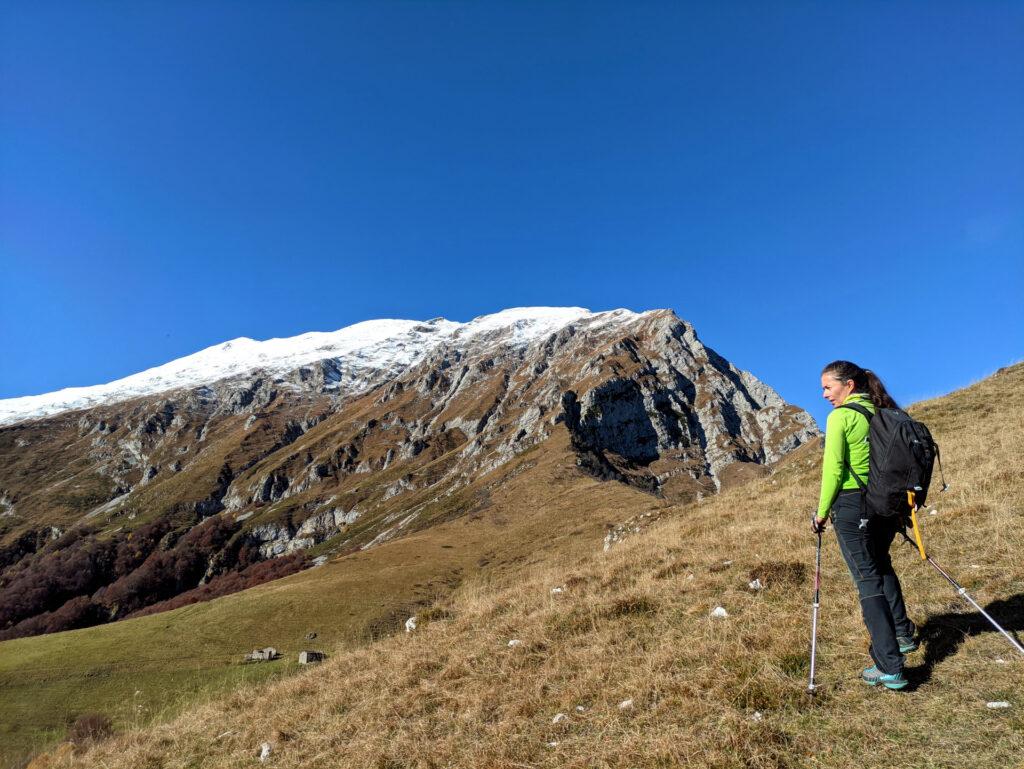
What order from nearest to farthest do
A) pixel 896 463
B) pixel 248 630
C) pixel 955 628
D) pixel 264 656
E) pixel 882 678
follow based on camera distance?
pixel 882 678, pixel 896 463, pixel 955 628, pixel 264 656, pixel 248 630

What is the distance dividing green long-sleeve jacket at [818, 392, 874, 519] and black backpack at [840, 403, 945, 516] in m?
0.12

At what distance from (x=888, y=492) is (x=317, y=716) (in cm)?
1022

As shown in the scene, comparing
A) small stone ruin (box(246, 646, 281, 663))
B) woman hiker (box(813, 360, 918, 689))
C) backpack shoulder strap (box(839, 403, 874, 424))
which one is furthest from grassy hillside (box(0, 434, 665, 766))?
backpack shoulder strap (box(839, 403, 874, 424))

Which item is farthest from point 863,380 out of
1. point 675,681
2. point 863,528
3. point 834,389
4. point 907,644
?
point 675,681

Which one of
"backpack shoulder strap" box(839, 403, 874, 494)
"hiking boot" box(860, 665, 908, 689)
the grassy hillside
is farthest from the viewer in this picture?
the grassy hillside

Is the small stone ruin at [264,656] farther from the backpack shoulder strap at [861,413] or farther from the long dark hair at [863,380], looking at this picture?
the long dark hair at [863,380]

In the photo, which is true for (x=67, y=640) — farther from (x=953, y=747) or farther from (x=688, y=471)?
(x=688, y=471)

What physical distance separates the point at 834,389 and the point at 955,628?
3936 mm

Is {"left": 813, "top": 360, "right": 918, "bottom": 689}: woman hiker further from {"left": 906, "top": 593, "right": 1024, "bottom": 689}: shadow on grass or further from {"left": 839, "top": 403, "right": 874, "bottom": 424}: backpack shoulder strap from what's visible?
{"left": 906, "top": 593, "right": 1024, "bottom": 689}: shadow on grass

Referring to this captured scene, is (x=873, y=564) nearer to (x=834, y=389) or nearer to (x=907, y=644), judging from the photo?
(x=907, y=644)

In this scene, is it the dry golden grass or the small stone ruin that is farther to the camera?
the small stone ruin

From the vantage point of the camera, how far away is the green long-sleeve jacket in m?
7.11

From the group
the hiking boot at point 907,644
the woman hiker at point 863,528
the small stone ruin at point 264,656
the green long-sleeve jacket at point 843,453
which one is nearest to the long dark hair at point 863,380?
the woman hiker at point 863,528

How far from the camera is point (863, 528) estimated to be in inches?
273
